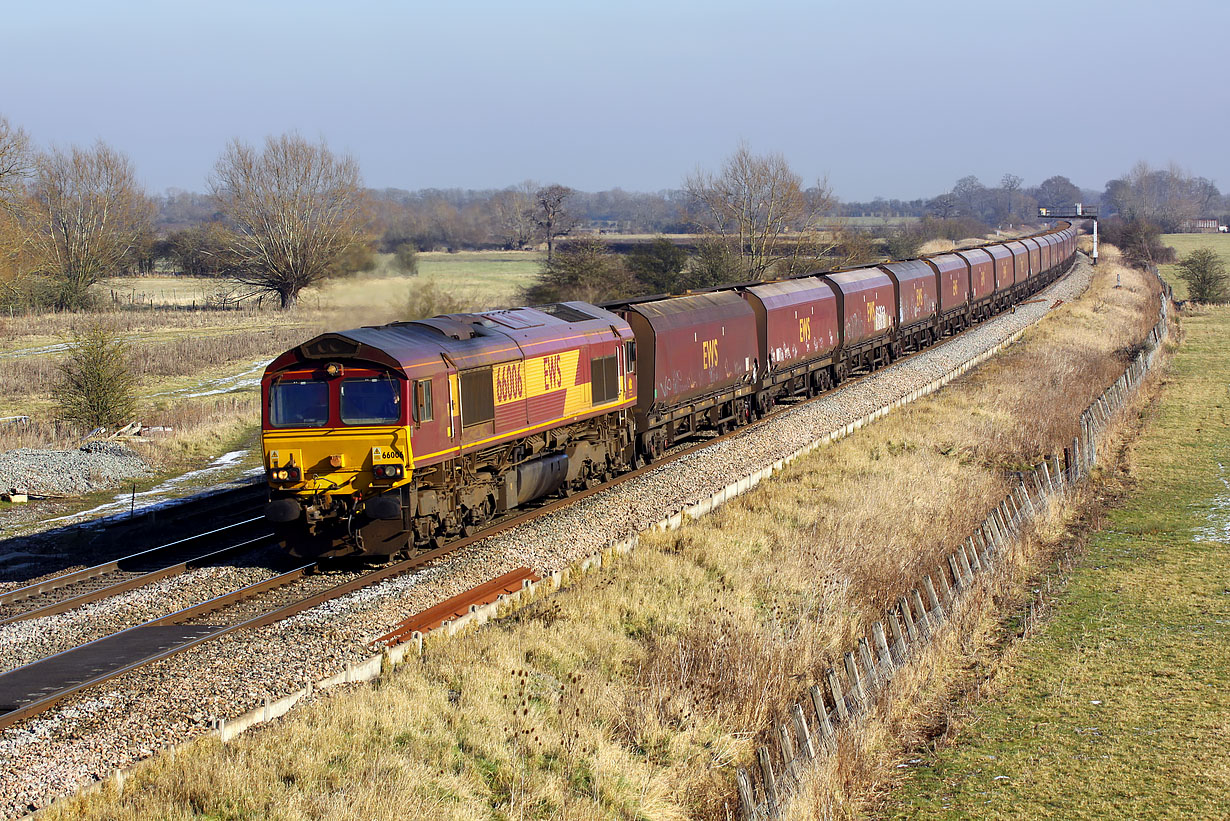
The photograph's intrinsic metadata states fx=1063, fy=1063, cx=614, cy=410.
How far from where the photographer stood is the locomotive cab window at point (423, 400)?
16.1 meters

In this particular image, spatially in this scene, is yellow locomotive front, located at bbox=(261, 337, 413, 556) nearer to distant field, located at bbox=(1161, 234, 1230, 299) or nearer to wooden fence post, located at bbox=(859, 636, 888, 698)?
wooden fence post, located at bbox=(859, 636, 888, 698)

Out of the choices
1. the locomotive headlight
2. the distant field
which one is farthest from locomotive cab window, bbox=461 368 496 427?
the distant field

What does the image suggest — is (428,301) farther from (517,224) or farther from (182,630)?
(517,224)

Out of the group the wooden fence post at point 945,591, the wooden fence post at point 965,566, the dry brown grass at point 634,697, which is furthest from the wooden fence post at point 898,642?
the wooden fence post at point 965,566

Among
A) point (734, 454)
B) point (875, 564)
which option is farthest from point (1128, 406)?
point (875, 564)

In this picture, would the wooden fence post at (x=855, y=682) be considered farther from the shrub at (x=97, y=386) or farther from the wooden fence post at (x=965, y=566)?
the shrub at (x=97, y=386)

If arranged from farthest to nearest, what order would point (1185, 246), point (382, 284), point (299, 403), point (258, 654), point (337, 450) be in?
point (1185, 246) < point (382, 284) < point (299, 403) < point (337, 450) < point (258, 654)

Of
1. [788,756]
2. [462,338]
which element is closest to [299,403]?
[462,338]

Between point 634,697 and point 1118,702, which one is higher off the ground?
point 634,697

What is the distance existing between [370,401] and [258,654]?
4.60 metres

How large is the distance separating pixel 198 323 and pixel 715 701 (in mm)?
55191

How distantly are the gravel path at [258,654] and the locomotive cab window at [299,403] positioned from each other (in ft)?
9.39

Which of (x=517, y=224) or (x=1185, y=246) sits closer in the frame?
(x=517, y=224)

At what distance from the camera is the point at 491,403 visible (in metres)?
17.8
